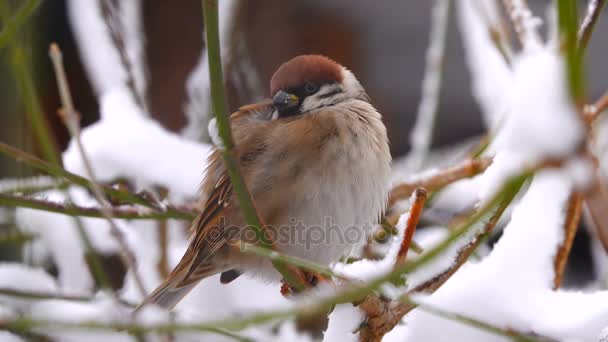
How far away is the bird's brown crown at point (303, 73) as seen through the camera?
127 centimetres

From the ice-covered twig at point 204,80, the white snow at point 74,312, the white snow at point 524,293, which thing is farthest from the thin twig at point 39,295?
the ice-covered twig at point 204,80

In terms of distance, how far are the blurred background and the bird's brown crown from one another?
2.42ft

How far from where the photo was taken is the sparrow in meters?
1.13

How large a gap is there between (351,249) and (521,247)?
1.44 feet

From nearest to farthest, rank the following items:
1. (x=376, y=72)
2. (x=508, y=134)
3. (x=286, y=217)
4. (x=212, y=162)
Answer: (x=508, y=134) → (x=286, y=217) → (x=212, y=162) → (x=376, y=72)

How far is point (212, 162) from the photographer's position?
1.26 metres

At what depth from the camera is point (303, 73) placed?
129 cm

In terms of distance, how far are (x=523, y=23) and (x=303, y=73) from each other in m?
0.42

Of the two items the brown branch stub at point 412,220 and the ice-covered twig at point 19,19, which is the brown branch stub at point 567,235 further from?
the ice-covered twig at point 19,19

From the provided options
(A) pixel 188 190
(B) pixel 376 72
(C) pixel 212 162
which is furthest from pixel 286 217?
(B) pixel 376 72

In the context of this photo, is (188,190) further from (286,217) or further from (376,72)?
(376,72)

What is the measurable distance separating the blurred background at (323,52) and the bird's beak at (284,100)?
0.79 m

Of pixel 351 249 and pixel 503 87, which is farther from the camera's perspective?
pixel 503 87

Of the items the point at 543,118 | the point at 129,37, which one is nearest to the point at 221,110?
the point at 543,118
